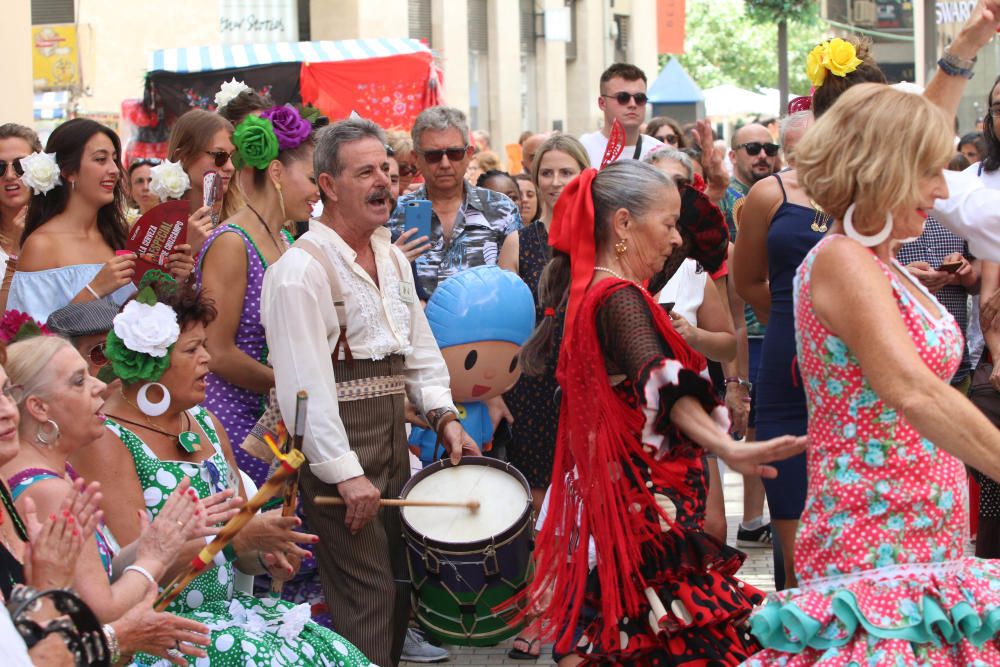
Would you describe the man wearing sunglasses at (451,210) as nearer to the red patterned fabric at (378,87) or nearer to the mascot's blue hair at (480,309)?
the mascot's blue hair at (480,309)

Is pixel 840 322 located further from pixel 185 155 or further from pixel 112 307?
pixel 185 155

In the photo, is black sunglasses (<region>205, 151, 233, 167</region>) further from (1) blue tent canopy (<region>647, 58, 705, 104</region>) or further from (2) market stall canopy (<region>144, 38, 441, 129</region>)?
(1) blue tent canopy (<region>647, 58, 705, 104</region>)

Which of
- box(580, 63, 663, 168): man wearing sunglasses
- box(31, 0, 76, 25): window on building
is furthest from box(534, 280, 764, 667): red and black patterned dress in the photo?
box(31, 0, 76, 25): window on building

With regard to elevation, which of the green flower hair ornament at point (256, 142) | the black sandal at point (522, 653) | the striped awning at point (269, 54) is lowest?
the black sandal at point (522, 653)

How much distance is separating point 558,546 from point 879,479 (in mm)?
1174

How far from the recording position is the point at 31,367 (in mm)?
3781

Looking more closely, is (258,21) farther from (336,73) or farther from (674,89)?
(336,73)

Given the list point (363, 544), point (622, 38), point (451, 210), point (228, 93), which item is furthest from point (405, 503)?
point (622, 38)

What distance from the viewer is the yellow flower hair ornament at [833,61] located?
4566 millimetres

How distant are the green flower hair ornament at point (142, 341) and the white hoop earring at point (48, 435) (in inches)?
26.0

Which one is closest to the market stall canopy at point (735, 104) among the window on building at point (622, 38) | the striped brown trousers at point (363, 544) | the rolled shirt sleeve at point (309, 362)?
the window on building at point (622, 38)

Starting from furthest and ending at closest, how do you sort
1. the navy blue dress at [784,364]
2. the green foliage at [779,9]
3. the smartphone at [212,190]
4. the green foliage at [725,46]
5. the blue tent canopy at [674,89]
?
the green foliage at [725,46], the green foliage at [779,9], the blue tent canopy at [674,89], the smartphone at [212,190], the navy blue dress at [784,364]

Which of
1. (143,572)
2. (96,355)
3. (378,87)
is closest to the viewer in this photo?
(143,572)

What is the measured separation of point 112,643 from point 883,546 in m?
1.80
